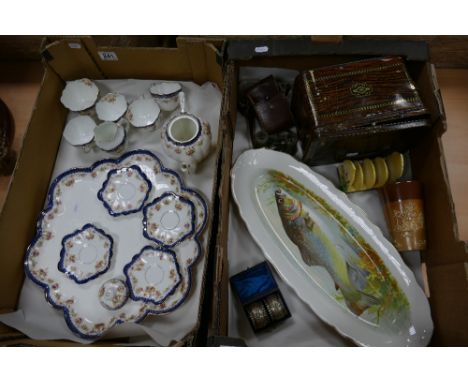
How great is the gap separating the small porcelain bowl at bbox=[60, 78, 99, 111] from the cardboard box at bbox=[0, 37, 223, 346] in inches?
1.0

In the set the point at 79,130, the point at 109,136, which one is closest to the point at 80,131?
the point at 79,130

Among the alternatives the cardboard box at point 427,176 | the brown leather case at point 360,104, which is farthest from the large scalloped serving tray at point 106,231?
the brown leather case at point 360,104

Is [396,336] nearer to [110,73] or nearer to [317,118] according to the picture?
[317,118]

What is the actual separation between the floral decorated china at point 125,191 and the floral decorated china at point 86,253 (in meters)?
0.08

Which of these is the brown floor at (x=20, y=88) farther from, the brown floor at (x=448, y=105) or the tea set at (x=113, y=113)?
the tea set at (x=113, y=113)

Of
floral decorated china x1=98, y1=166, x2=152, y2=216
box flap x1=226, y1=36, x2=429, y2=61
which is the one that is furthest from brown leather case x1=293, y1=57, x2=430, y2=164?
floral decorated china x1=98, y1=166, x2=152, y2=216

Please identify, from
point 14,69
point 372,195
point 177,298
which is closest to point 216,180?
point 177,298

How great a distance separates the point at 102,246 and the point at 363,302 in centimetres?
73

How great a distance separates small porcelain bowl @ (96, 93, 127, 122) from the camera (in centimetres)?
113

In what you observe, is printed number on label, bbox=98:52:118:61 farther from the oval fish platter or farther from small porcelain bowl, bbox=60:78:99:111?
the oval fish platter

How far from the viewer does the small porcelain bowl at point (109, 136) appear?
3.55 feet

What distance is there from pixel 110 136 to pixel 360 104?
0.70 meters

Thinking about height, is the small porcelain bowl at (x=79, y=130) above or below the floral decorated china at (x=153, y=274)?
above

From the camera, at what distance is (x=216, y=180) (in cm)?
90
